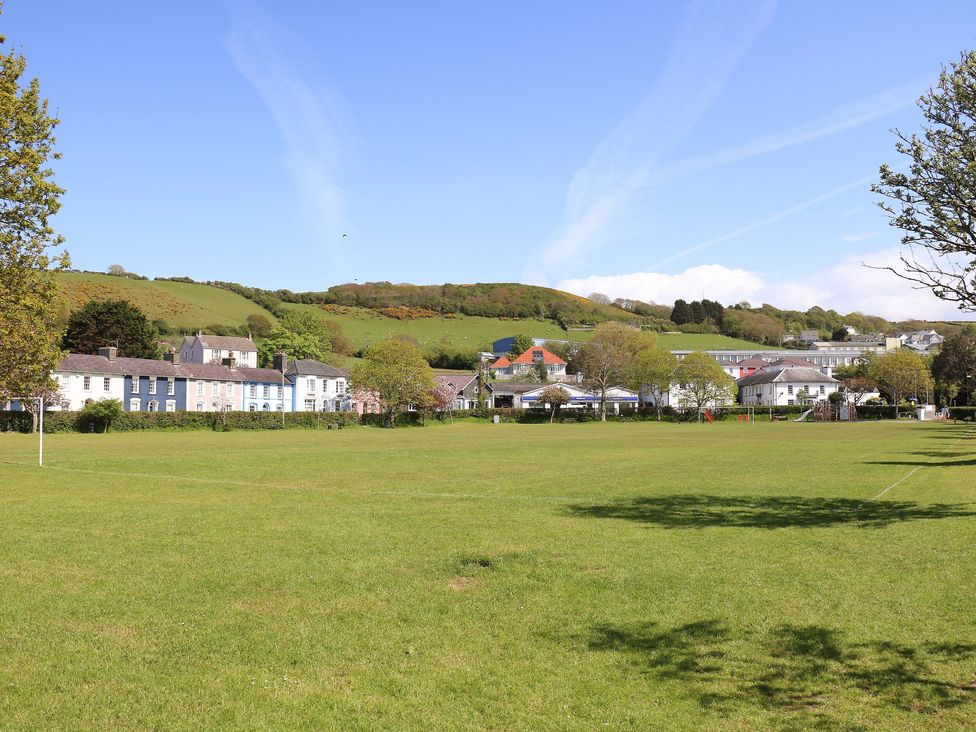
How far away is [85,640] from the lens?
8.72 m

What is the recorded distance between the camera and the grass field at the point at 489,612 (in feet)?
22.6

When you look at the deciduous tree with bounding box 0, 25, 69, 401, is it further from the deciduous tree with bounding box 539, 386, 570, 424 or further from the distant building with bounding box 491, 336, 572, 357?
the distant building with bounding box 491, 336, 572, 357

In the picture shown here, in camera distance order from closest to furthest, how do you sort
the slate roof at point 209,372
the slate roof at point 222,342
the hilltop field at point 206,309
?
1. the slate roof at point 209,372
2. the slate roof at point 222,342
3. the hilltop field at point 206,309

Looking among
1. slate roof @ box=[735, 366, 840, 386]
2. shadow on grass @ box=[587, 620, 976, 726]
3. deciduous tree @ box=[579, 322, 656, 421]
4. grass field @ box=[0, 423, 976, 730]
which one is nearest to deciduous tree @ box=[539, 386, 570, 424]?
deciduous tree @ box=[579, 322, 656, 421]

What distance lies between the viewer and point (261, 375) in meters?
108

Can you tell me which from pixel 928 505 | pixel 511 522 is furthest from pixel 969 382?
pixel 511 522

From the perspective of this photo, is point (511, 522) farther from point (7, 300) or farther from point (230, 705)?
point (7, 300)

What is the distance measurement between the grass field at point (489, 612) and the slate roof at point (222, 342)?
109119 mm

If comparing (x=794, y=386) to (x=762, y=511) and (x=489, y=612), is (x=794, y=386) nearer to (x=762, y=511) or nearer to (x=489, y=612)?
(x=762, y=511)

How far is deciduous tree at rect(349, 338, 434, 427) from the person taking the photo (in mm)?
91750

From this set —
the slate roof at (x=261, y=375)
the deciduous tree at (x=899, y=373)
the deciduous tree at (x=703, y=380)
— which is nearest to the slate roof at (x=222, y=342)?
the slate roof at (x=261, y=375)

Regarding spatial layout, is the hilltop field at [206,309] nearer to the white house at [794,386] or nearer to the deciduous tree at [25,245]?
the white house at [794,386]

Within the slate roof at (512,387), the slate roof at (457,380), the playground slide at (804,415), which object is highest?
the slate roof at (457,380)

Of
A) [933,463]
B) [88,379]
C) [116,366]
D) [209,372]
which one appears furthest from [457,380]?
[933,463]
